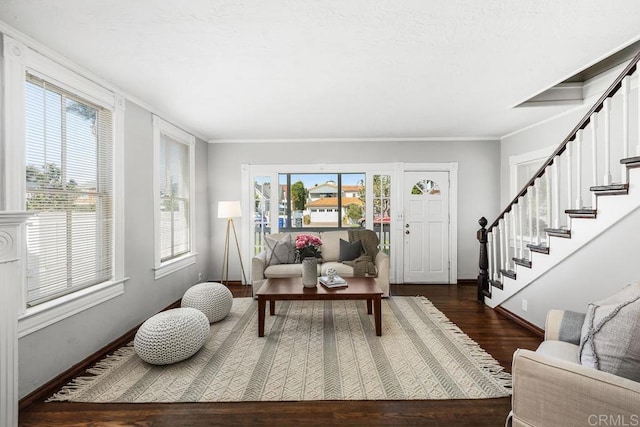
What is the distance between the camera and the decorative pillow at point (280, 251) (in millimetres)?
4465

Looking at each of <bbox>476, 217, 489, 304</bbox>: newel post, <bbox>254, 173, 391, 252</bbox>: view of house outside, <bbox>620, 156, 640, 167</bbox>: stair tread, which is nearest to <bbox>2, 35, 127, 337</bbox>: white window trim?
<bbox>254, 173, 391, 252</bbox>: view of house outside

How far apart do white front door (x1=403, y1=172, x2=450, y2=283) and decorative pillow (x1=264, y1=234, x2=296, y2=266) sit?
196 cm

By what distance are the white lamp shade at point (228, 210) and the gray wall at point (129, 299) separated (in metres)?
0.94

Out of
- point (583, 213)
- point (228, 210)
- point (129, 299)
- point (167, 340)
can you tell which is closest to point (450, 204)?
point (583, 213)

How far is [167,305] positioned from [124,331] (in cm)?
82

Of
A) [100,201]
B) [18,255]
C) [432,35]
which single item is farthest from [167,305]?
[432,35]

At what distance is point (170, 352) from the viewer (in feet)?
7.89

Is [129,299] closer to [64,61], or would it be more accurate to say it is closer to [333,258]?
[64,61]

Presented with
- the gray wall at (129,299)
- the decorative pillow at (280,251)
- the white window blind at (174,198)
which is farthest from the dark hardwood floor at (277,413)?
the decorative pillow at (280,251)

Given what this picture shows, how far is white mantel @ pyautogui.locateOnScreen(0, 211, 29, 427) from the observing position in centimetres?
155

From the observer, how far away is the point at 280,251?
4.50 meters

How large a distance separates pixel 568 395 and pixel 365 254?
3345mm

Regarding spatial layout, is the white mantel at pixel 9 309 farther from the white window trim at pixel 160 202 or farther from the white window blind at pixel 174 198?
the white window blind at pixel 174 198

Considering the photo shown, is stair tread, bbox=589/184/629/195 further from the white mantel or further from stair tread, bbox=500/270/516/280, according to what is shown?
the white mantel
